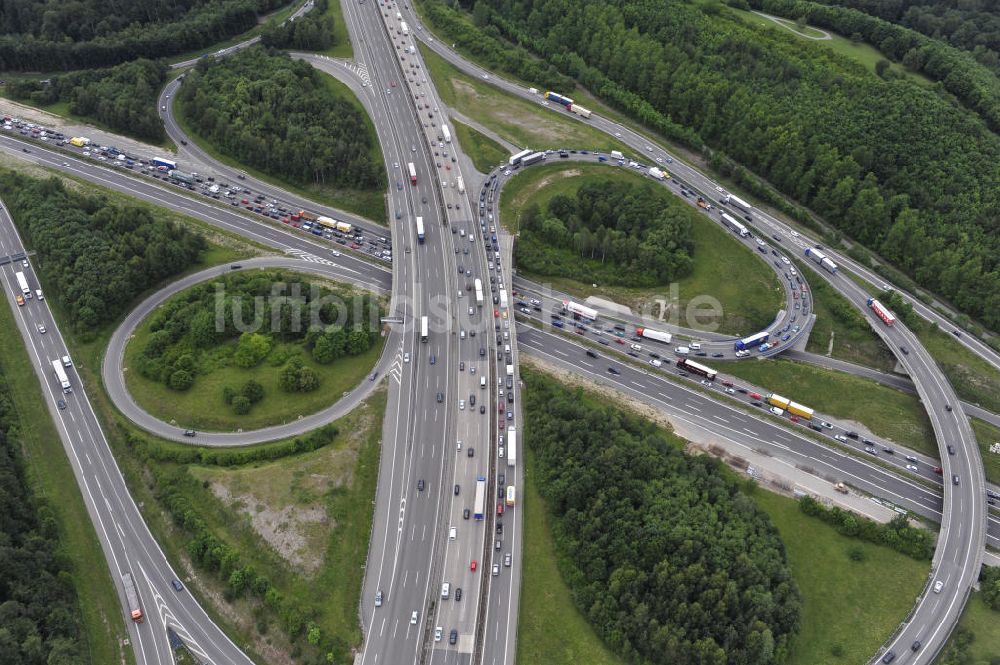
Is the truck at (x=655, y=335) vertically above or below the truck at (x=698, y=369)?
above

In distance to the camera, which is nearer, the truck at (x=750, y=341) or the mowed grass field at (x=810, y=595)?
the mowed grass field at (x=810, y=595)

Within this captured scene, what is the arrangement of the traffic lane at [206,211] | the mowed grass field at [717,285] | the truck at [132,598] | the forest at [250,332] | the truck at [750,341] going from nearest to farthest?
1. the truck at [132,598]
2. the forest at [250,332]
3. the truck at [750,341]
4. the mowed grass field at [717,285]
5. the traffic lane at [206,211]

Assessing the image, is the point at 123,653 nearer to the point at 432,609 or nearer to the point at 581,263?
the point at 432,609

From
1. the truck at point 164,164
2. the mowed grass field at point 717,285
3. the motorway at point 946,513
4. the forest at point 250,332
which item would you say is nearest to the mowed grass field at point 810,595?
the motorway at point 946,513

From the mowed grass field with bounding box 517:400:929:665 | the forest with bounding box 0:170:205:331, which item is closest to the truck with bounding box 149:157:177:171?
the forest with bounding box 0:170:205:331

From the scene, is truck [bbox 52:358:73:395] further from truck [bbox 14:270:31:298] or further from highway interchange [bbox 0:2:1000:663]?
truck [bbox 14:270:31:298]

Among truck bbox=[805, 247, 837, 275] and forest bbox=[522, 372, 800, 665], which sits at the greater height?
truck bbox=[805, 247, 837, 275]

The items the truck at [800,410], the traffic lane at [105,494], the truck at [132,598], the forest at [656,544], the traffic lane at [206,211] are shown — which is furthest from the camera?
the traffic lane at [206,211]

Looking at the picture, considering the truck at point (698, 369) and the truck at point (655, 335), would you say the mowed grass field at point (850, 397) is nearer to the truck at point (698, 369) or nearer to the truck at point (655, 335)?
the truck at point (698, 369)

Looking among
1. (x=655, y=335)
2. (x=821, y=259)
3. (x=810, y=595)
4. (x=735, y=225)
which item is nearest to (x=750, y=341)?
(x=655, y=335)
